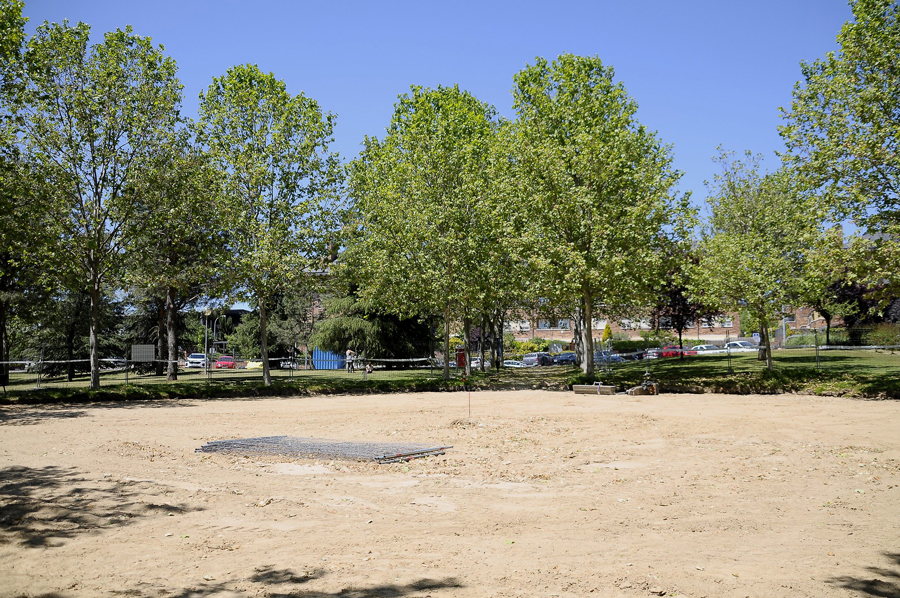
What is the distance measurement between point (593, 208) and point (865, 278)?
A: 1078 centimetres

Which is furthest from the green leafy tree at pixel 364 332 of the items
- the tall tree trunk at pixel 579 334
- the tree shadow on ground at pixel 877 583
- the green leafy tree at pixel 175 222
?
the tree shadow on ground at pixel 877 583

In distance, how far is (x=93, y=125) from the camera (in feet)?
85.4

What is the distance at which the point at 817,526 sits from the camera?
7664mm

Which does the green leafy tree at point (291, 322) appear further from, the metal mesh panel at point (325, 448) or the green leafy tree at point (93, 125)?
the metal mesh panel at point (325, 448)

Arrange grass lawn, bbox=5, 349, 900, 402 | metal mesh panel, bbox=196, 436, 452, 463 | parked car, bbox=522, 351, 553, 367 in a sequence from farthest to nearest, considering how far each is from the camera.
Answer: parked car, bbox=522, 351, 553, 367
grass lawn, bbox=5, 349, 900, 402
metal mesh panel, bbox=196, 436, 452, 463

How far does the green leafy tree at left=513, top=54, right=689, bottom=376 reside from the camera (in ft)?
95.1

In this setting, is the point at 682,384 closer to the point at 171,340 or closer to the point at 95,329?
the point at 95,329

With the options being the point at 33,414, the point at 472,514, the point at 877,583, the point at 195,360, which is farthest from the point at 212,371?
the point at 877,583

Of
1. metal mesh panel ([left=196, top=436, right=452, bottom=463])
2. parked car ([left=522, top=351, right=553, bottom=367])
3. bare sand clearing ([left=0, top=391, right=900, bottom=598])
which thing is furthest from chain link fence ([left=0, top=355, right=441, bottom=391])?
bare sand clearing ([left=0, top=391, right=900, bottom=598])

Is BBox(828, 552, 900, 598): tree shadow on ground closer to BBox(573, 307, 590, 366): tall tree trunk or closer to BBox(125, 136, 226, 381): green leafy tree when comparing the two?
BBox(125, 136, 226, 381): green leafy tree

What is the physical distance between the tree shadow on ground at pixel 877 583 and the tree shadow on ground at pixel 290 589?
130 inches

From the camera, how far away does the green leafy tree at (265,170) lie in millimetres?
29906

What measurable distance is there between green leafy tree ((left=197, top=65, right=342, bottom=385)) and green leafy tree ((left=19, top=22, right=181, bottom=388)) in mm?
2795

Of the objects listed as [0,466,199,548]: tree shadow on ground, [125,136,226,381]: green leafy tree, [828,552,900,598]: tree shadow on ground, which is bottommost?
[828,552,900,598]: tree shadow on ground
